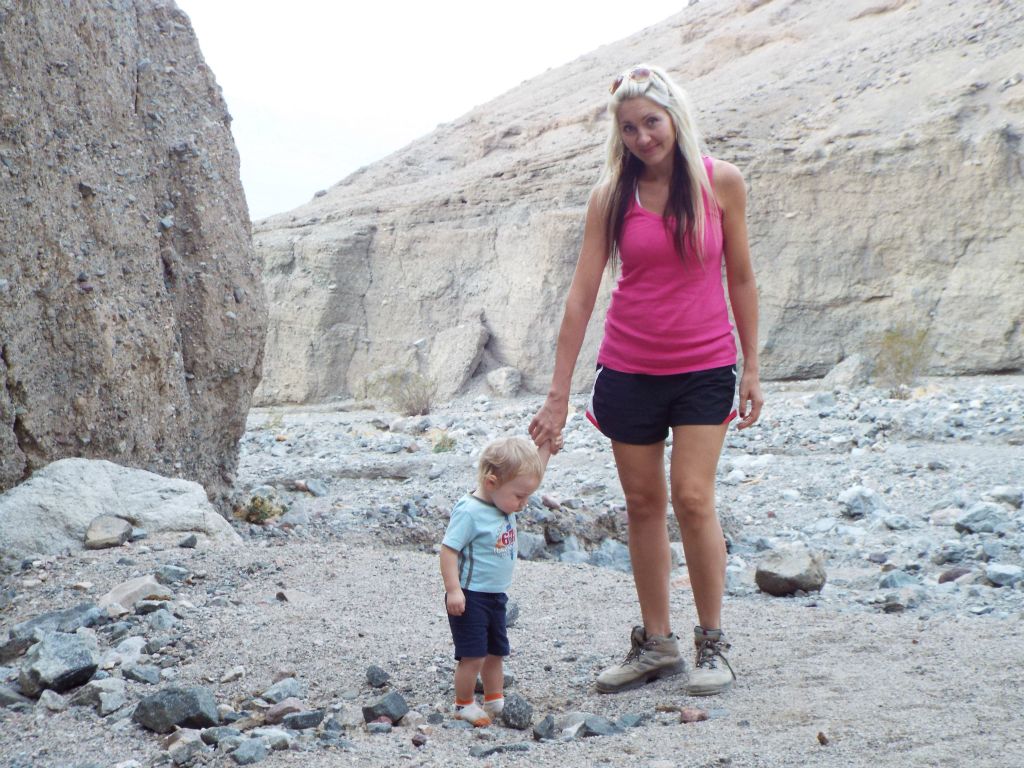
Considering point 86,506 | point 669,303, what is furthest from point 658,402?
point 86,506

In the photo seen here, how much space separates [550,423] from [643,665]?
0.78 m

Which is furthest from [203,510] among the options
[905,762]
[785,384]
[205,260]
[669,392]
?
[785,384]

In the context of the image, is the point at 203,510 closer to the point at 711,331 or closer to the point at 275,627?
the point at 275,627

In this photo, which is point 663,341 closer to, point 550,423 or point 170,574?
point 550,423

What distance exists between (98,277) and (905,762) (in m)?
3.96

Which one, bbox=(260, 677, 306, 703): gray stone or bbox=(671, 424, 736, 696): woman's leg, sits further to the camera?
bbox=(671, 424, 736, 696): woman's leg

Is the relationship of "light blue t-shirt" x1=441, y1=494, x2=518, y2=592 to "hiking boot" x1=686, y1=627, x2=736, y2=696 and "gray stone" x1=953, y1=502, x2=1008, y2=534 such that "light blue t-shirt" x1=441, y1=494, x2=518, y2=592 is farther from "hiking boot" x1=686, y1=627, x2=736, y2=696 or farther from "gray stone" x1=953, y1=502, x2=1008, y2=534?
"gray stone" x1=953, y1=502, x2=1008, y2=534

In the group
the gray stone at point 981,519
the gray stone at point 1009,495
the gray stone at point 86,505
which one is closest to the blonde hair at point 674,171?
the gray stone at point 86,505

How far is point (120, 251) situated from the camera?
4.82 m

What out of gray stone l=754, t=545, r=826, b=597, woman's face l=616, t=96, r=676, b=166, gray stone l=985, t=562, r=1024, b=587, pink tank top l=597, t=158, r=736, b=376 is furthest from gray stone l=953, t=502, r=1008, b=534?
woman's face l=616, t=96, r=676, b=166

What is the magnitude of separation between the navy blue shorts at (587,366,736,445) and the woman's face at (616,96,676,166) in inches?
25.2

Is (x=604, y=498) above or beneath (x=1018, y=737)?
beneath

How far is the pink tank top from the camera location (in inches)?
113

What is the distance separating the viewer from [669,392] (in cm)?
291
